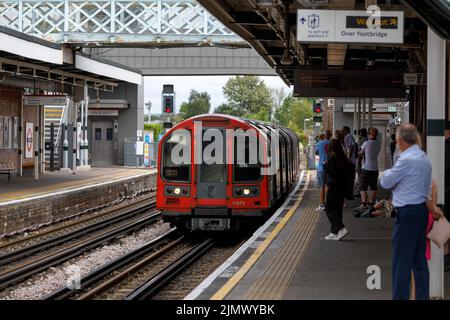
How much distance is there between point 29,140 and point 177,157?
13.9 metres

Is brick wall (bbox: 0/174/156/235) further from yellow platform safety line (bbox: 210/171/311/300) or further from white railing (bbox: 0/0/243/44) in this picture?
yellow platform safety line (bbox: 210/171/311/300)

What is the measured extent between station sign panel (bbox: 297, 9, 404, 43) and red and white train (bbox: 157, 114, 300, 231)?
5.22m

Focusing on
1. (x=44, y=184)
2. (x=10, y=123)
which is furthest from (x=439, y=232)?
(x=10, y=123)

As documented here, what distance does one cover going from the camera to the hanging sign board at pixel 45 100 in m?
25.1

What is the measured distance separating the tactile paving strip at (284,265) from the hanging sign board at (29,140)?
14.8 metres

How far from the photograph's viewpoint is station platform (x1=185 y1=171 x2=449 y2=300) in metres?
7.70

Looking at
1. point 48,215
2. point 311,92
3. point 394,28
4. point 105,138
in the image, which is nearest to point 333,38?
point 394,28

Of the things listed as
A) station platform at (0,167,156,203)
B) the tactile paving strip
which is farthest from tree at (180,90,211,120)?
the tactile paving strip

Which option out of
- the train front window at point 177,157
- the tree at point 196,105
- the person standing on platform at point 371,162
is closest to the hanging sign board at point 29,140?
the train front window at point 177,157

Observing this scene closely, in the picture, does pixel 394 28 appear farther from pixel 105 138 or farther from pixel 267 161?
pixel 105 138

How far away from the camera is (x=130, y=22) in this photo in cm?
2580

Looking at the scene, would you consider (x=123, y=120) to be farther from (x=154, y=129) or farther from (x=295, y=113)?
(x=295, y=113)
